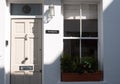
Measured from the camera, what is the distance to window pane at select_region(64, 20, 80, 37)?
11905mm

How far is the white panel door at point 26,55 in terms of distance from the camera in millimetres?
11859

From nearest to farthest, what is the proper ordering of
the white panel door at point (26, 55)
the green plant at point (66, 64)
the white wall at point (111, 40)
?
1. the green plant at point (66, 64)
2. the white wall at point (111, 40)
3. the white panel door at point (26, 55)

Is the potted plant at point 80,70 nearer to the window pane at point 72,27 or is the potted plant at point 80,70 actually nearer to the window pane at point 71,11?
the window pane at point 72,27

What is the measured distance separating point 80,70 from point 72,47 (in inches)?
33.6

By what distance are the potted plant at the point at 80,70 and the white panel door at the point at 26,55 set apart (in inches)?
34.2

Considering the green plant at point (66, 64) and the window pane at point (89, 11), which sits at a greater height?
the window pane at point (89, 11)

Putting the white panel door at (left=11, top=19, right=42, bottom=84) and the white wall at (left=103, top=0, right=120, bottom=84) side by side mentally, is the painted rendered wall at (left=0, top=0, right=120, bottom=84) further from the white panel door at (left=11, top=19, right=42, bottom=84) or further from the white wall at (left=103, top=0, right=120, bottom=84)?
the white panel door at (left=11, top=19, right=42, bottom=84)

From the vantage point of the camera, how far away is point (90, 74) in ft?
37.7

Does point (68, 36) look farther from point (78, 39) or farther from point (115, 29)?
point (115, 29)

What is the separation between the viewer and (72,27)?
11.9 m

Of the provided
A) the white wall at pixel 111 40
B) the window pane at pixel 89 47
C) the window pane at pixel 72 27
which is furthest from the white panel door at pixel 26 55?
the white wall at pixel 111 40

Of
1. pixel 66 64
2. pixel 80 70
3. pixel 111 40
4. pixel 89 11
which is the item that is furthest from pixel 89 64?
pixel 89 11

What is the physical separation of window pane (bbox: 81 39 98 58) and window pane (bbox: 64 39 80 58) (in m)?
0.16

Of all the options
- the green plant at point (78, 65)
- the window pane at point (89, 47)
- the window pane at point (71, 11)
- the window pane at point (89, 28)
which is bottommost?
the green plant at point (78, 65)
